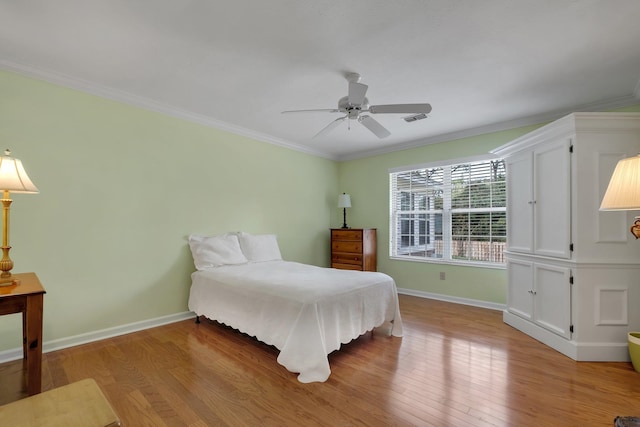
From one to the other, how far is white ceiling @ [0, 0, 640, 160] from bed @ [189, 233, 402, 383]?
6.11 ft

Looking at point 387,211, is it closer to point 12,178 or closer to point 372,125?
point 372,125

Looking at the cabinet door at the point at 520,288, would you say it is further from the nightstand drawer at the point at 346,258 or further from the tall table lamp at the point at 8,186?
the tall table lamp at the point at 8,186

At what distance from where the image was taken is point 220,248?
3615 mm

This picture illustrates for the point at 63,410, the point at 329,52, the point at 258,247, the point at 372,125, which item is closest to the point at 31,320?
the point at 63,410

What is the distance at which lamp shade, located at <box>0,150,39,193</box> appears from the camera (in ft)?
6.15

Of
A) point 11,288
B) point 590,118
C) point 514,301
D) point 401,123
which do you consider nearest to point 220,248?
point 11,288

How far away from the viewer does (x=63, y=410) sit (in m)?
1.09

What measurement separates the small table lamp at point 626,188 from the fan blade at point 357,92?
1.67m

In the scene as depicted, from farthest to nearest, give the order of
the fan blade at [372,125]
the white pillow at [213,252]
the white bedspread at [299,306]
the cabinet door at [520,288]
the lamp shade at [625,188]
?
1. the white pillow at [213,252]
2. the cabinet door at [520,288]
3. the fan blade at [372,125]
4. the white bedspread at [299,306]
5. the lamp shade at [625,188]

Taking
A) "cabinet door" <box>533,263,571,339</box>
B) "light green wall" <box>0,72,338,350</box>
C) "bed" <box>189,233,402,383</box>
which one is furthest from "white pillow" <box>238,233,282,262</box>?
"cabinet door" <box>533,263,571,339</box>

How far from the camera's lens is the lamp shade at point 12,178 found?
1.88 meters

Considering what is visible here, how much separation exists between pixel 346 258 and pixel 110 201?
3.40 m

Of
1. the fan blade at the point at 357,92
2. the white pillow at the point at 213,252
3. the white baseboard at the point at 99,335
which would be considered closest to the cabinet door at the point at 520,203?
the fan blade at the point at 357,92

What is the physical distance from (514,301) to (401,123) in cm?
254
